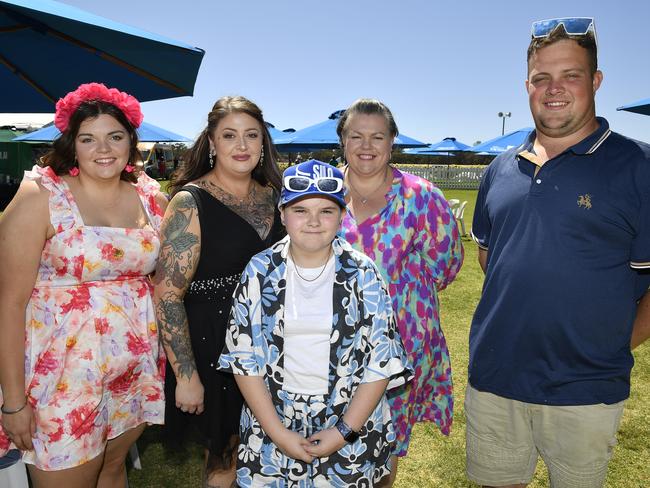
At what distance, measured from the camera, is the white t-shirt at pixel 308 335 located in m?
2.00

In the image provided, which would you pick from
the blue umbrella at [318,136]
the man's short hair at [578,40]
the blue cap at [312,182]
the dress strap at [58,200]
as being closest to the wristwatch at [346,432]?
the blue cap at [312,182]

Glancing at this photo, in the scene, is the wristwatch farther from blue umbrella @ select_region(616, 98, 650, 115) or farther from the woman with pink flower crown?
blue umbrella @ select_region(616, 98, 650, 115)

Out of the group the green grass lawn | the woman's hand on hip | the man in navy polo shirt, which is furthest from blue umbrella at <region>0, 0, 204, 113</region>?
the green grass lawn

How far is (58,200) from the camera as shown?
2123 mm

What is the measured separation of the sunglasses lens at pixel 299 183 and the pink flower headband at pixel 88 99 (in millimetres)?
986

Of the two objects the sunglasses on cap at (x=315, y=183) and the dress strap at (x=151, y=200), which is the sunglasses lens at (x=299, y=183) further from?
the dress strap at (x=151, y=200)

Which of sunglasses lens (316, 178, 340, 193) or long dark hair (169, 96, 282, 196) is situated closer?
sunglasses lens (316, 178, 340, 193)

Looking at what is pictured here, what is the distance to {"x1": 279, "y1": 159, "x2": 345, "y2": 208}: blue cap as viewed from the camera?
200 cm

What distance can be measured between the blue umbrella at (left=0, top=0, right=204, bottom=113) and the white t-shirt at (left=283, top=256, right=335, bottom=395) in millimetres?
1605

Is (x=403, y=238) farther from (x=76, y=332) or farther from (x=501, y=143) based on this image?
(x=501, y=143)

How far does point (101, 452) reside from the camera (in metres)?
2.24

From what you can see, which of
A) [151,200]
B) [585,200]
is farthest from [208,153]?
[585,200]

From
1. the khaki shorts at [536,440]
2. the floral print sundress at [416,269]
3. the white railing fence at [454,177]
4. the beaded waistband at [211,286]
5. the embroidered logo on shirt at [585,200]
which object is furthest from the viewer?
the white railing fence at [454,177]

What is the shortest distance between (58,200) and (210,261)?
72 centimetres
